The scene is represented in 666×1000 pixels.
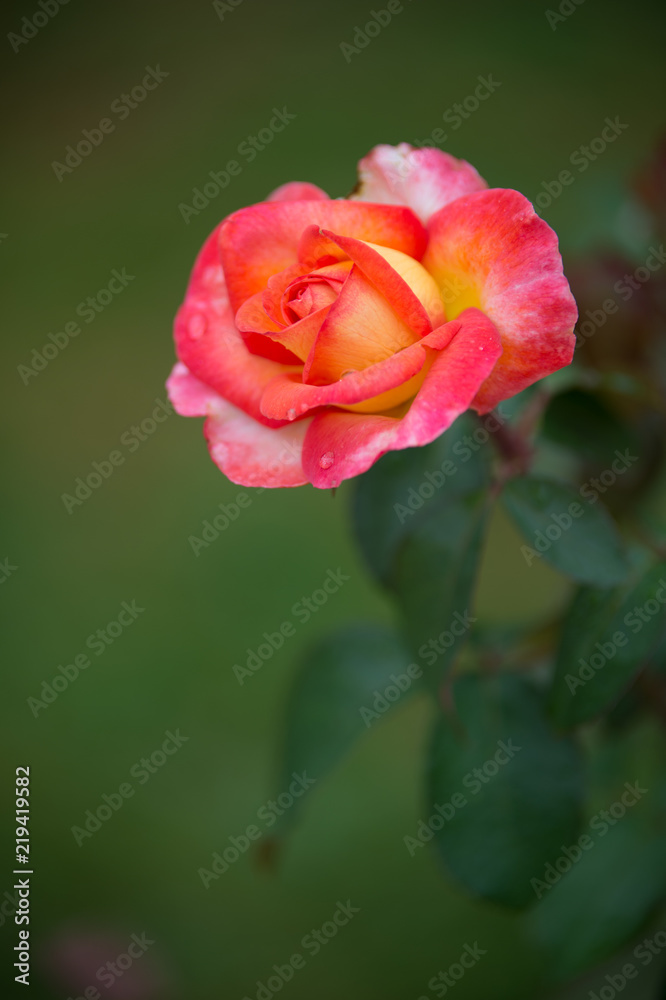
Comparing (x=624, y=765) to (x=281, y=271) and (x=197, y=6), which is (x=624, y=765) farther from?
(x=197, y=6)

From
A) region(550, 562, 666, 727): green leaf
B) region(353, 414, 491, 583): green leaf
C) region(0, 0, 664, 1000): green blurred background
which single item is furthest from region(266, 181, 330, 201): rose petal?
region(0, 0, 664, 1000): green blurred background

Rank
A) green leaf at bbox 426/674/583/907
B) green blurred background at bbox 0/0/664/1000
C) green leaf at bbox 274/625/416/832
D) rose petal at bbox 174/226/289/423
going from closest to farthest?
rose petal at bbox 174/226/289/423
green leaf at bbox 426/674/583/907
green leaf at bbox 274/625/416/832
green blurred background at bbox 0/0/664/1000

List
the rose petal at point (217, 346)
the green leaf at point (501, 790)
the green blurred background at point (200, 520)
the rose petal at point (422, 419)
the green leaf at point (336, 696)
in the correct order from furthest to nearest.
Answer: the green blurred background at point (200, 520), the green leaf at point (336, 696), the green leaf at point (501, 790), the rose petal at point (217, 346), the rose petal at point (422, 419)

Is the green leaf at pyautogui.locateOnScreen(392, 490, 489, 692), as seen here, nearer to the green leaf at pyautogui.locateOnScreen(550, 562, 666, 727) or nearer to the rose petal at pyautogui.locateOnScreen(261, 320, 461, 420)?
the green leaf at pyautogui.locateOnScreen(550, 562, 666, 727)

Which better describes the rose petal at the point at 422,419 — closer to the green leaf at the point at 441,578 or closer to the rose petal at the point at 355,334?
the rose petal at the point at 355,334

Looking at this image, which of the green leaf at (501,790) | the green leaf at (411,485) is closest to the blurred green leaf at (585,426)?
the green leaf at (411,485)

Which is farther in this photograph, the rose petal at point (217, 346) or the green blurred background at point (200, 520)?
the green blurred background at point (200, 520)

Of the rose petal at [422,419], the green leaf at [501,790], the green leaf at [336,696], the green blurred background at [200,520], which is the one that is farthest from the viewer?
the green blurred background at [200,520]
